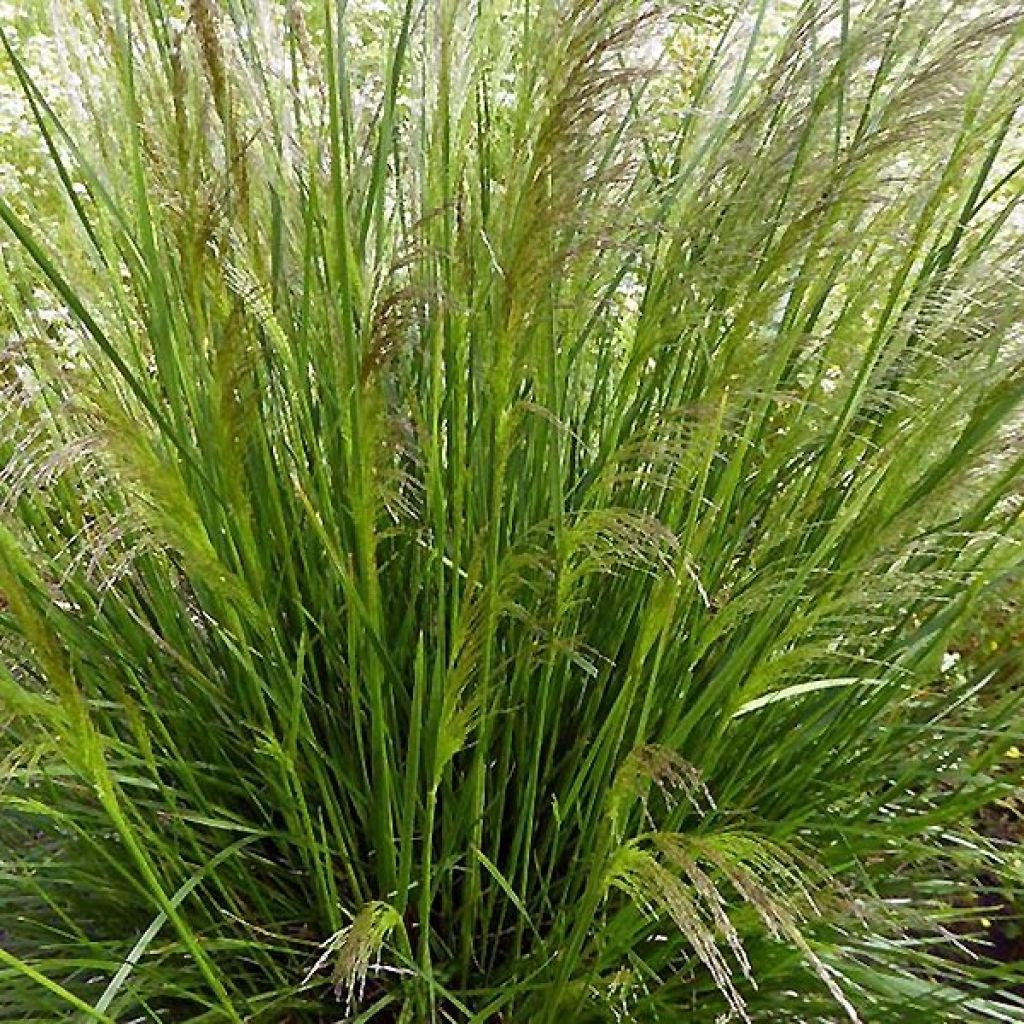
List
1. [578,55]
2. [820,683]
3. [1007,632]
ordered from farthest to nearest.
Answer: [1007,632], [820,683], [578,55]

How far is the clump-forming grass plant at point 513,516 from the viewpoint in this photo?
100cm

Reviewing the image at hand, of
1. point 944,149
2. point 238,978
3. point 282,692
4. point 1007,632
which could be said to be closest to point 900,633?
point 1007,632

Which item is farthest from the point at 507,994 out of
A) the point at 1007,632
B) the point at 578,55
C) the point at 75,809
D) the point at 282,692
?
the point at 578,55

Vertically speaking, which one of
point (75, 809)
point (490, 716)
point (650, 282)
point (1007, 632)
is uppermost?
point (650, 282)

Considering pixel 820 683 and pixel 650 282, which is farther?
pixel 650 282

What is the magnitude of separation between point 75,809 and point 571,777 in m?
0.49

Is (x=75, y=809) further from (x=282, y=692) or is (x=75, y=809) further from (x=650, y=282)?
(x=650, y=282)

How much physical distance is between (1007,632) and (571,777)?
0.44 meters

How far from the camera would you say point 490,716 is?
1106mm

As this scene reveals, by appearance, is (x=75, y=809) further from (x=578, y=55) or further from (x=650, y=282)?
(x=578, y=55)

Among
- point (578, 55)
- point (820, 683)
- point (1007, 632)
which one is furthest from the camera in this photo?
point (1007, 632)

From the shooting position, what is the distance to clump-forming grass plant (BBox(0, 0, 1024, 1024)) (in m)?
1.00

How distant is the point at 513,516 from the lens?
1.32m

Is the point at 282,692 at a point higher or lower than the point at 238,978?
higher
